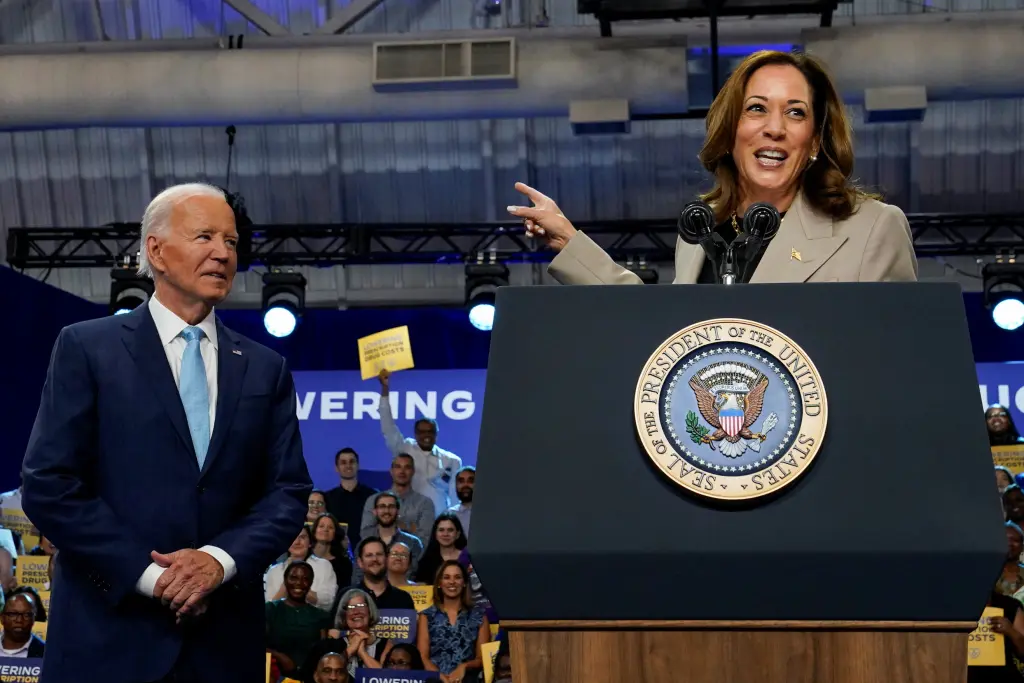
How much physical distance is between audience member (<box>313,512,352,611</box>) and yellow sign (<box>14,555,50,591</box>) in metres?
1.40

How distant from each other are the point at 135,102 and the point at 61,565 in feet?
20.3

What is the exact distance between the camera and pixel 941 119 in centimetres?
957

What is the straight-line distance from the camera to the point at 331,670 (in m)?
5.71

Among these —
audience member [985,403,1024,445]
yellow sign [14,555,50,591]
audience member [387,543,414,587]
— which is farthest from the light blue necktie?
audience member [985,403,1024,445]

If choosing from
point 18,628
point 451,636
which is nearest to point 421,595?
point 451,636

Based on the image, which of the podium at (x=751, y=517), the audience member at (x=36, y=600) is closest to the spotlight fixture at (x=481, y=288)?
the audience member at (x=36, y=600)

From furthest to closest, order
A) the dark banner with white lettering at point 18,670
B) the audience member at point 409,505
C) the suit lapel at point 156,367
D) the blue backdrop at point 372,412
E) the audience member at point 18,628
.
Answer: the blue backdrop at point 372,412 → the audience member at point 409,505 → the audience member at point 18,628 → the dark banner with white lettering at point 18,670 → the suit lapel at point 156,367

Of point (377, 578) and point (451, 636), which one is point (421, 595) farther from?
point (451, 636)

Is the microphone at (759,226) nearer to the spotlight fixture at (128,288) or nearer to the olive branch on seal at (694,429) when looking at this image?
the olive branch on seal at (694,429)

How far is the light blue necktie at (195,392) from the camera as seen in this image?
7.41 feet

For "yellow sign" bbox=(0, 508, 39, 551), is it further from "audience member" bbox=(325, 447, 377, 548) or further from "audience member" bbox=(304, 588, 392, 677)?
"audience member" bbox=(304, 588, 392, 677)

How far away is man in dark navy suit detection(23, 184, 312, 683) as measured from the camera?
212 cm

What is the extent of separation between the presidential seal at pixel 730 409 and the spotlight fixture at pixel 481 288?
25.5 feet

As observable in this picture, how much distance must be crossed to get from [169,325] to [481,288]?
6968 mm
